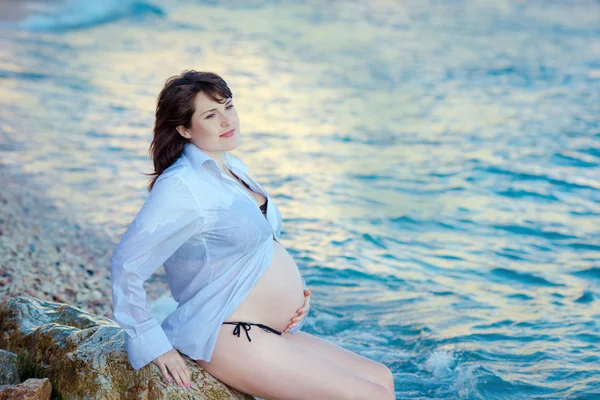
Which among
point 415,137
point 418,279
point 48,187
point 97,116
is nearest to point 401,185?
point 415,137

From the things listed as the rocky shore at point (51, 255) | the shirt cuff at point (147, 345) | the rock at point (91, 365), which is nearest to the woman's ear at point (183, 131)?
the shirt cuff at point (147, 345)

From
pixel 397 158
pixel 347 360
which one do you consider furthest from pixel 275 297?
pixel 397 158

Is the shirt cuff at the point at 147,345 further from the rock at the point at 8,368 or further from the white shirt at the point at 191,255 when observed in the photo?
the rock at the point at 8,368

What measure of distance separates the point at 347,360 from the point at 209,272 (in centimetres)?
89

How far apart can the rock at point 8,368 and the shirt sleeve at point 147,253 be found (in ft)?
2.58

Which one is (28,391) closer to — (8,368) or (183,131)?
(8,368)

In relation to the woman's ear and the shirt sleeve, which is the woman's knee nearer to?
the shirt sleeve

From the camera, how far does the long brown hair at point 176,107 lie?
3324mm

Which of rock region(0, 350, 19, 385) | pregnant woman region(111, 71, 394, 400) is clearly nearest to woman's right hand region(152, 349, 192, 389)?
pregnant woman region(111, 71, 394, 400)

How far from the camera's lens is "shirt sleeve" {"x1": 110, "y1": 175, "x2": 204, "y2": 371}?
3.03m

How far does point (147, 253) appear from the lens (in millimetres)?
3057

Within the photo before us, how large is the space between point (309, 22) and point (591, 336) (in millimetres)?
16545

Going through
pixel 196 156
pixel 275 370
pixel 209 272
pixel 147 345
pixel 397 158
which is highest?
pixel 196 156

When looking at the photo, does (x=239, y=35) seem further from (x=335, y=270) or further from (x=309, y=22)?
(x=335, y=270)
